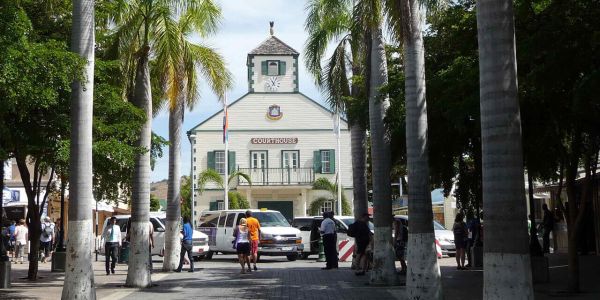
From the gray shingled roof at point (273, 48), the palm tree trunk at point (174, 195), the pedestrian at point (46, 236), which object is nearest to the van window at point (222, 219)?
the palm tree trunk at point (174, 195)

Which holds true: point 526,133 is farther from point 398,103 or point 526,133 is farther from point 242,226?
point 242,226

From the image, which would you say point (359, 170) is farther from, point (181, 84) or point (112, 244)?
point (112, 244)

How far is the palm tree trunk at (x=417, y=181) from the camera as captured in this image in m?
13.0

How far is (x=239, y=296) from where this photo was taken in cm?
1551

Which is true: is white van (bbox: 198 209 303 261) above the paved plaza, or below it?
above

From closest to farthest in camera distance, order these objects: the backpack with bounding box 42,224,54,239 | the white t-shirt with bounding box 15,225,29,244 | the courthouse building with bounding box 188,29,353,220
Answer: the white t-shirt with bounding box 15,225,29,244, the backpack with bounding box 42,224,54,239, the courthouse building with bounding box 188,29,353,220

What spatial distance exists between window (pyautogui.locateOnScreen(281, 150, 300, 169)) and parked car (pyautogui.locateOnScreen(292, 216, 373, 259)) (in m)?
19.7

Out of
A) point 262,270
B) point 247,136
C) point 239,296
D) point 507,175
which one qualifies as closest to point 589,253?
point 262,270

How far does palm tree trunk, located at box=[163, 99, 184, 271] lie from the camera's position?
23.5 metres

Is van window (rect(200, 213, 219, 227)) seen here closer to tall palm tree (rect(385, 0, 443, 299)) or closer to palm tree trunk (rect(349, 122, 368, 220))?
palm tree trunk (rect(349, 122, 368, 220))

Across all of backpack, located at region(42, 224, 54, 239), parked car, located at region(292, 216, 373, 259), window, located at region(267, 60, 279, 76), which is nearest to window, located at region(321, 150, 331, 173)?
window, located at region(267, 60, 279, 76)

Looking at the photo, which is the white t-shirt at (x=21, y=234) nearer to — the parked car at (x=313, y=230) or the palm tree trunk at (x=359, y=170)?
the parked car at (x=313, y=230)

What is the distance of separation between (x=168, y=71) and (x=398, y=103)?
5.85 metres

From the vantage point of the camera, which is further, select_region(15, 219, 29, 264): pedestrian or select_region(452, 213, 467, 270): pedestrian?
select_region(15, 219, 29, 264): pedestrian
